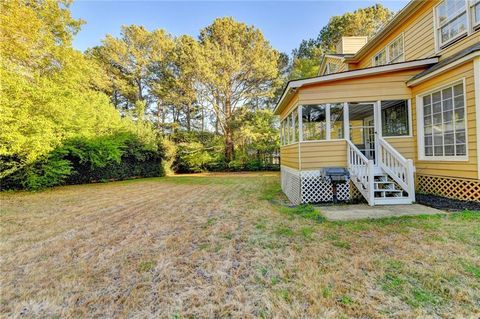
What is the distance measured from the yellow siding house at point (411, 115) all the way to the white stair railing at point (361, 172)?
0.03 metres

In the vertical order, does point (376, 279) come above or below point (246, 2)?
below

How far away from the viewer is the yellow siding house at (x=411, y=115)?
552 centimetres

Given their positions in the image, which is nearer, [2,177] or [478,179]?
[478,179]

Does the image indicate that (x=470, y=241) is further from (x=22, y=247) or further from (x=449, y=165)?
(x=22, y=247)

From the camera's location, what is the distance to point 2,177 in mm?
9734

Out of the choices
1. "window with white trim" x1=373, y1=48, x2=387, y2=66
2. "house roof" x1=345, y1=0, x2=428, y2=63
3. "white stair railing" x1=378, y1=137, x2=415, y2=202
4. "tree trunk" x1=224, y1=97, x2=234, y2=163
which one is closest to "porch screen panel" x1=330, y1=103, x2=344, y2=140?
"white stair railing" x1=378, y1=137, x2=415, y2=202

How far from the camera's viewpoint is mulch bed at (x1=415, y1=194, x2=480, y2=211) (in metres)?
5.03

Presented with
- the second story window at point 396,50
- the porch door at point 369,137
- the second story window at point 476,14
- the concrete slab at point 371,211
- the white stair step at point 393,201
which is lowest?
the concrete slab at point 371,211

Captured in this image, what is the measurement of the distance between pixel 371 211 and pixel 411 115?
3.76 m

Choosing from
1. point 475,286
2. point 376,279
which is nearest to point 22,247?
point 376,279

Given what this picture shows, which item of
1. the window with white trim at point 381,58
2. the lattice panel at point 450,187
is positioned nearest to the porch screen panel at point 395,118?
the lattice panel at point 450,187

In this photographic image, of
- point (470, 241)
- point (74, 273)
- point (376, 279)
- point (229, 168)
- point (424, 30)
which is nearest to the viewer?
point (376, 279)

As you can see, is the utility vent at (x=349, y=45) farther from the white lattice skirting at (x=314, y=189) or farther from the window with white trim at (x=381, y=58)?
the white lattice skirting at (x=314, y=189)

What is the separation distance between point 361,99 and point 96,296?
24.2 ft
